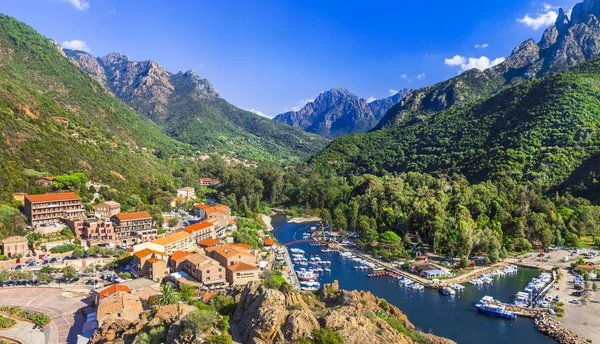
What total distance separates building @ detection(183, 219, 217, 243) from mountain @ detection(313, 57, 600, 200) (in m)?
65.2

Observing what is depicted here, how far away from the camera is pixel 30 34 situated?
127125 millimetres

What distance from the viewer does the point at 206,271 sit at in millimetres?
42688

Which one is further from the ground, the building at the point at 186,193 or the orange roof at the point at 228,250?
the building at the point at 186,193

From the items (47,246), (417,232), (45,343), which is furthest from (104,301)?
(417,232)

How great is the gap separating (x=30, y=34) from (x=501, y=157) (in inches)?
5726

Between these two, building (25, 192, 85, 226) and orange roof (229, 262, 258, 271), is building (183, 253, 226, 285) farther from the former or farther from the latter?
building (25, 192, 85, 226)

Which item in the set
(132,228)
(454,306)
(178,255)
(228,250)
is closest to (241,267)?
(228,250)

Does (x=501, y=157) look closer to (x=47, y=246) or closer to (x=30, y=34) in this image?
(x=47, y=246)

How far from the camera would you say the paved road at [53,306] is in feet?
102

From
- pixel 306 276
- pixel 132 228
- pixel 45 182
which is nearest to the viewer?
pixel 306 276

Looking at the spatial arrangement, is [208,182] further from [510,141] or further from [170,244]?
[510,141]

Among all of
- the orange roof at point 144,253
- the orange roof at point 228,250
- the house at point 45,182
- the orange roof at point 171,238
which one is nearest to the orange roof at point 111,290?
the orange roof at point 144,253

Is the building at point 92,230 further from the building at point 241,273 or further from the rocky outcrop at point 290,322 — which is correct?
the rocky outcrop at point 290,322

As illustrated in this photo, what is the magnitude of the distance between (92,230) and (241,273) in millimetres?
23580
